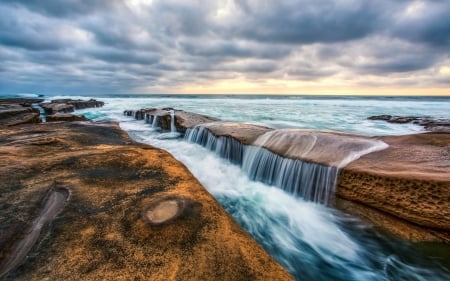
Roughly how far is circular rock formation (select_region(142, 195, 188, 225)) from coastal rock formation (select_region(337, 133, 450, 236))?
2.69m

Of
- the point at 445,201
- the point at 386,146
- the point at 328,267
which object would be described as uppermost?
the point at 386,146

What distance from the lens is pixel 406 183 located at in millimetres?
3035

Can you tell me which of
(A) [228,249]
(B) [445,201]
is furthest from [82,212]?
(B) [445,201]

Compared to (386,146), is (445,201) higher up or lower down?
lower down

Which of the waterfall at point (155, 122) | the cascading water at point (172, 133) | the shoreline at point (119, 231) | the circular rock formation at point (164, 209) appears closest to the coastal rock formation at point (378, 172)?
the shoreline at point (119, 231)

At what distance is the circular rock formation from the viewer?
218cm

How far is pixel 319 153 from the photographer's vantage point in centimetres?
448

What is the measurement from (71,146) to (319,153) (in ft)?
16.7

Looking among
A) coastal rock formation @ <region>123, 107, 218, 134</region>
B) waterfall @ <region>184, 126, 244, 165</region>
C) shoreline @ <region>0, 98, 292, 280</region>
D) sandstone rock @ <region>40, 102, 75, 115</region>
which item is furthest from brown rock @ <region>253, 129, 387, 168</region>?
sandstone rock @ <region>40, 102, 75, 115</region>

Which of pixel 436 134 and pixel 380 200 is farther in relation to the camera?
pixel 436 134

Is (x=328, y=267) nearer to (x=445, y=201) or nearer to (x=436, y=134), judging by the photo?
(x=445, y=201)

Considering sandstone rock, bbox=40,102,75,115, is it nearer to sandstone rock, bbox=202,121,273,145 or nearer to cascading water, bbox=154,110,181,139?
cascading water, bbox=154,110,181,139

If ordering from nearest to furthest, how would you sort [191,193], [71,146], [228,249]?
[228,249] < [191,193] < [71,146]

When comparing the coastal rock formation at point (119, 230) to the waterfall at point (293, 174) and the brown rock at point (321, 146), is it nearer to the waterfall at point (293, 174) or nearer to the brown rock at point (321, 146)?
the waterfall at point (293, 174)
